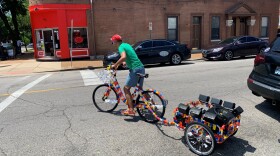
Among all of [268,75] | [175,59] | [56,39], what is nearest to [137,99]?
[268,75]

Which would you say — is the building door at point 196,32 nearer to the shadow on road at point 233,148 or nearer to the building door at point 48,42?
the building door at point 48,42

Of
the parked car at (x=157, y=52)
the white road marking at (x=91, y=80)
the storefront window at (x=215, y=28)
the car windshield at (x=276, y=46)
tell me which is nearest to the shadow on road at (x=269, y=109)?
the car windshield at (x=276, y=46)

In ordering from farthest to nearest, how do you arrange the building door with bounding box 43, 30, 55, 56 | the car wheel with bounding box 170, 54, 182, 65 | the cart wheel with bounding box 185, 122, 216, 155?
1. the building door with bounding box 43, 30, 55, 56
2. the car wheel with bounding box 170, 54, 182, 65
3. the cart wheel with bounding box 185, 122, 216, 155

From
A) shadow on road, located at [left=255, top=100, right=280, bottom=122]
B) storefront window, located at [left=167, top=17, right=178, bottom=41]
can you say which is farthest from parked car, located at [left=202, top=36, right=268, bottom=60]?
shadow on road, located at [left=255, top=100, right=280, bottom=122]

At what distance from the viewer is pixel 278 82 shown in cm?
471

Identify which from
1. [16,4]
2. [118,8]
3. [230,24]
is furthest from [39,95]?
[16,4]

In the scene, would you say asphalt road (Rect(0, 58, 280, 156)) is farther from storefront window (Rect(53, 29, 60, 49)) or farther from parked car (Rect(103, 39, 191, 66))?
storefront window (Rect(53, 29, 60, 49))

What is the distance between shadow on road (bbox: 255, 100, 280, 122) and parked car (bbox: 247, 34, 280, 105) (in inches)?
14.3

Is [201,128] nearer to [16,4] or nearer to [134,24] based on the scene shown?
[134,24]

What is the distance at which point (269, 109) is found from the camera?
559cm

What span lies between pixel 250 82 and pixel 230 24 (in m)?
18.3

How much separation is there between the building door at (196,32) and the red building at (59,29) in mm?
9109

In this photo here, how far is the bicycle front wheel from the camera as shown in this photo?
569 cm

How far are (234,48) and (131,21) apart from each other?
7.97 metres
